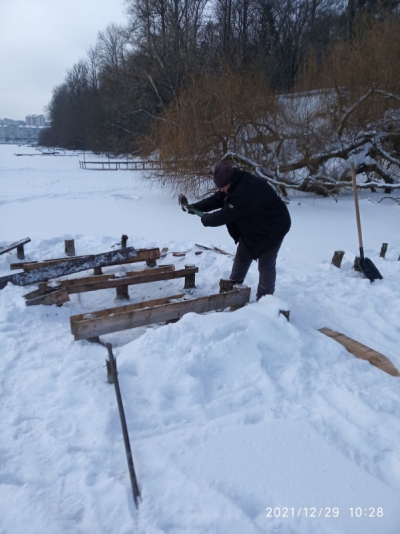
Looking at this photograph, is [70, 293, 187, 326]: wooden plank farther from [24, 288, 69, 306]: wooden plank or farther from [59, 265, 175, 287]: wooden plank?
[59, 265, 175, 287]: wooden plank

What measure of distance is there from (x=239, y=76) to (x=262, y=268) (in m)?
8.58

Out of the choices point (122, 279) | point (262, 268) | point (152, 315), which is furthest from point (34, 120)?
point (152, 315)

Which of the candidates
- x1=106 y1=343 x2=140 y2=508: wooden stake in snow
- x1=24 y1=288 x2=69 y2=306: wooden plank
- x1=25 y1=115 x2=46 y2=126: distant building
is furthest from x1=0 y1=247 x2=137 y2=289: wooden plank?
x1=25 y1=115 x2=46 y2=126: distant building

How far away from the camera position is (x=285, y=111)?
35.1 feet

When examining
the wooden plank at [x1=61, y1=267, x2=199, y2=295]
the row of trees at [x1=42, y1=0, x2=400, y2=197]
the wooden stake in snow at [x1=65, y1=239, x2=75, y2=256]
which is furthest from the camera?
the row of trees at [x1=42, y1=0, x2=400, y2=197]

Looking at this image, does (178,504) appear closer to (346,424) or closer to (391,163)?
(346,424)

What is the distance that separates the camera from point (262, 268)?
3.79 metres

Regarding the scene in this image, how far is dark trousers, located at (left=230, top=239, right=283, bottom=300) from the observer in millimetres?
3717

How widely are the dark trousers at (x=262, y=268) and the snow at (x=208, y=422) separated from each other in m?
0.42

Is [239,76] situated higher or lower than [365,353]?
higher

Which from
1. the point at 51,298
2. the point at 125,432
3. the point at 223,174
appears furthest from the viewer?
the point at 51,298

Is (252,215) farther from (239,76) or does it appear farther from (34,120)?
(34,120)

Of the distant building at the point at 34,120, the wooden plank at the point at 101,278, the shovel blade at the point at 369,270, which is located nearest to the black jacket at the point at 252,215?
the wooden plank at the point at 101,278

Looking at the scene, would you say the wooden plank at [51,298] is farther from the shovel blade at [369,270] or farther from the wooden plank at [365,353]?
the shovel blade at [369,270]
